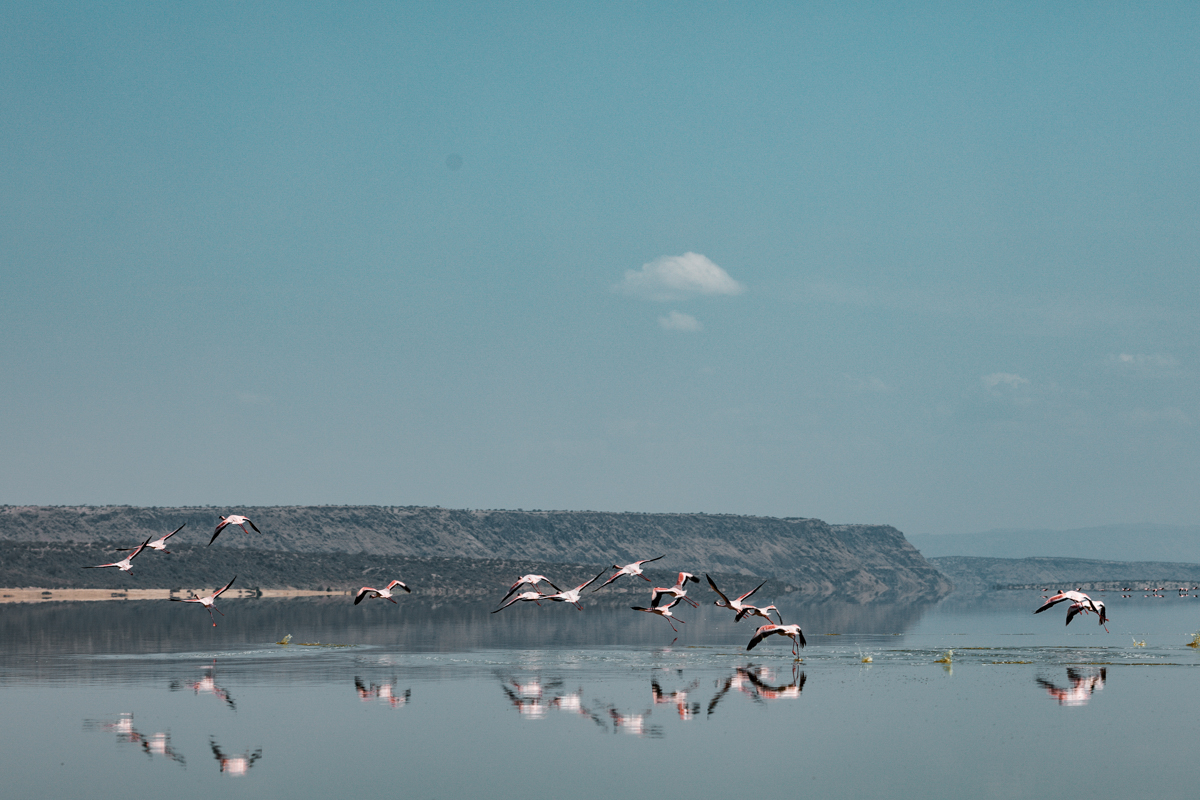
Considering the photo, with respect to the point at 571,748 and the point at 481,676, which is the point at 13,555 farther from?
the point at 571,748

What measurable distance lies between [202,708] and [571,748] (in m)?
12.4

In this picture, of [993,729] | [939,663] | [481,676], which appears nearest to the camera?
[993,729]

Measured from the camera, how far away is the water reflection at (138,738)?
1205 inches

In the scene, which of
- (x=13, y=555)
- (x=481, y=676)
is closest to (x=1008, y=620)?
(x=481, y=676)

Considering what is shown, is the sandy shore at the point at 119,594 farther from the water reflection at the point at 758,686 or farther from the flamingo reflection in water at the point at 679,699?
the flamingo reflection in water at the point at 679,699

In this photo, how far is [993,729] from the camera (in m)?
35.8

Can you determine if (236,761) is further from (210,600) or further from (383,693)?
(210,600)

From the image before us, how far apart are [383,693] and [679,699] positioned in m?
9.40

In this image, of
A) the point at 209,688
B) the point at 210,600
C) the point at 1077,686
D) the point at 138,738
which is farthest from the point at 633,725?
the point at 210,600

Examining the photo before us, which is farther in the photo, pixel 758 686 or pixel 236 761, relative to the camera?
pixel 758 686

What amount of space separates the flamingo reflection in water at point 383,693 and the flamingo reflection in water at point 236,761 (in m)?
9.09

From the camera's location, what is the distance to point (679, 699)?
136 ft

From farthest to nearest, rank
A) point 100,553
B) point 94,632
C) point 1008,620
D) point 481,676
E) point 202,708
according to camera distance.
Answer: point 100,553 → point 1008,620 → point 94,632 → point 481,676 → point 202,708

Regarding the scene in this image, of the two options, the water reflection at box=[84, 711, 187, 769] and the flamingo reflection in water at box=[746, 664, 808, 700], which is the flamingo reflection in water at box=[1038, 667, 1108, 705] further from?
the water reflection at box=[84, 711, 187, 769]
